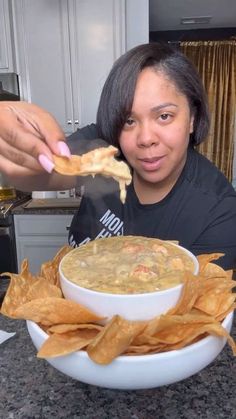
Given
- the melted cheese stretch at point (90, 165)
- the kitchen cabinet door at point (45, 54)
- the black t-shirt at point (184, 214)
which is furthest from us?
the kitchen cabinet door at point (45, 54)

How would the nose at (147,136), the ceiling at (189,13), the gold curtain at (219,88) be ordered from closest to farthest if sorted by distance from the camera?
the nose at (147,136) → the ceiling at (189,13) → the gold curtain at (219,88)

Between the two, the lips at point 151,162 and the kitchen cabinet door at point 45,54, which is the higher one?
the kitchen cabinet door at point 45,54

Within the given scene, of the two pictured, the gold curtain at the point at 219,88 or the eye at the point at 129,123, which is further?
the gold curtain at the point at 219,88

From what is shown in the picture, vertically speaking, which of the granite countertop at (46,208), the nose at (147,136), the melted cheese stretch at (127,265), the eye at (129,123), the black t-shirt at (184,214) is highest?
the eye at (129,123)

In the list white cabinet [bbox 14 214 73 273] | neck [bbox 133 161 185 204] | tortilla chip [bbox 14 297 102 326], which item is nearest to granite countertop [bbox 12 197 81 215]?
white cabinet [bbox 14 214 73 273]

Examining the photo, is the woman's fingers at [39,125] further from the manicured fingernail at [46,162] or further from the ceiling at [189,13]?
the ceiling at [189,13]

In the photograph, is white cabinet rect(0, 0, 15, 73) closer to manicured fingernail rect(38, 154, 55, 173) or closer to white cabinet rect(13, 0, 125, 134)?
white cabinet rect(13, 0, 125, 134)

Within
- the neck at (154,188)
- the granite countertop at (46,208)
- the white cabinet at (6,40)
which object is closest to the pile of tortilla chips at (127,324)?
the neck at (154,188)

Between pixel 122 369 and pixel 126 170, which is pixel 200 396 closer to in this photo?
pixel 122 369
